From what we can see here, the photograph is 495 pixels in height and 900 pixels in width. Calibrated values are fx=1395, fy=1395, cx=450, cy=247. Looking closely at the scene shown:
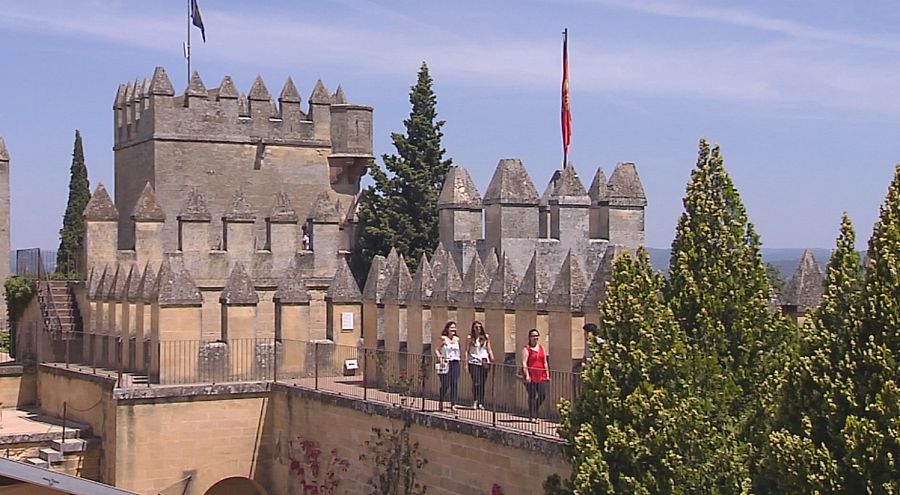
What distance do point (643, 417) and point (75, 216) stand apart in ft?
109

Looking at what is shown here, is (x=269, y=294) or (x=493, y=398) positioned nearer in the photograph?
(x=493, y=398)

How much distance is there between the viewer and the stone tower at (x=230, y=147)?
105 feet

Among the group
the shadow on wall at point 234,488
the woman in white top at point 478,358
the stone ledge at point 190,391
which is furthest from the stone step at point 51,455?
the woman in white top at point 478,358

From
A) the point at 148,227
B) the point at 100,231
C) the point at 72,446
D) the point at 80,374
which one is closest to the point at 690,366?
the point at 72,446

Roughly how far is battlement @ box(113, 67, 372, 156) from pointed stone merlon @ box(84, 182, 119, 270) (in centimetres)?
258

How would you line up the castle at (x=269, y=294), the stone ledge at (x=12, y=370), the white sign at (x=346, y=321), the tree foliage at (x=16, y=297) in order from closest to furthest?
the castle at (x=269, y=294) → the white sign at (x=346, y=321) → the stone ledge at (x=12, y=370) → the tree foliage at (x=16, y=297)

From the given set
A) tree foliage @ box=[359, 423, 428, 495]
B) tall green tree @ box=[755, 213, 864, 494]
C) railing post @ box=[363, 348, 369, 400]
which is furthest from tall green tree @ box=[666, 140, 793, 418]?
railing post @ box=[363, 348, 369, 400]

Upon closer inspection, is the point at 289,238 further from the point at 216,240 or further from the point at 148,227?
the point at 148,227

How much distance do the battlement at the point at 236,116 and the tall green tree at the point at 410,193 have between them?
4.17 feet

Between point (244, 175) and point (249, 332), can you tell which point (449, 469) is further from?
point (244, 175)

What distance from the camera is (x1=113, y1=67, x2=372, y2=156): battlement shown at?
31.9 m

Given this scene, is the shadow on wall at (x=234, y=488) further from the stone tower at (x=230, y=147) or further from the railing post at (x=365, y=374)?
the stone tower at (x=230, y=147)

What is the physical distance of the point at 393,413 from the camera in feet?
67.4

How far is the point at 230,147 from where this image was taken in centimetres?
3259
